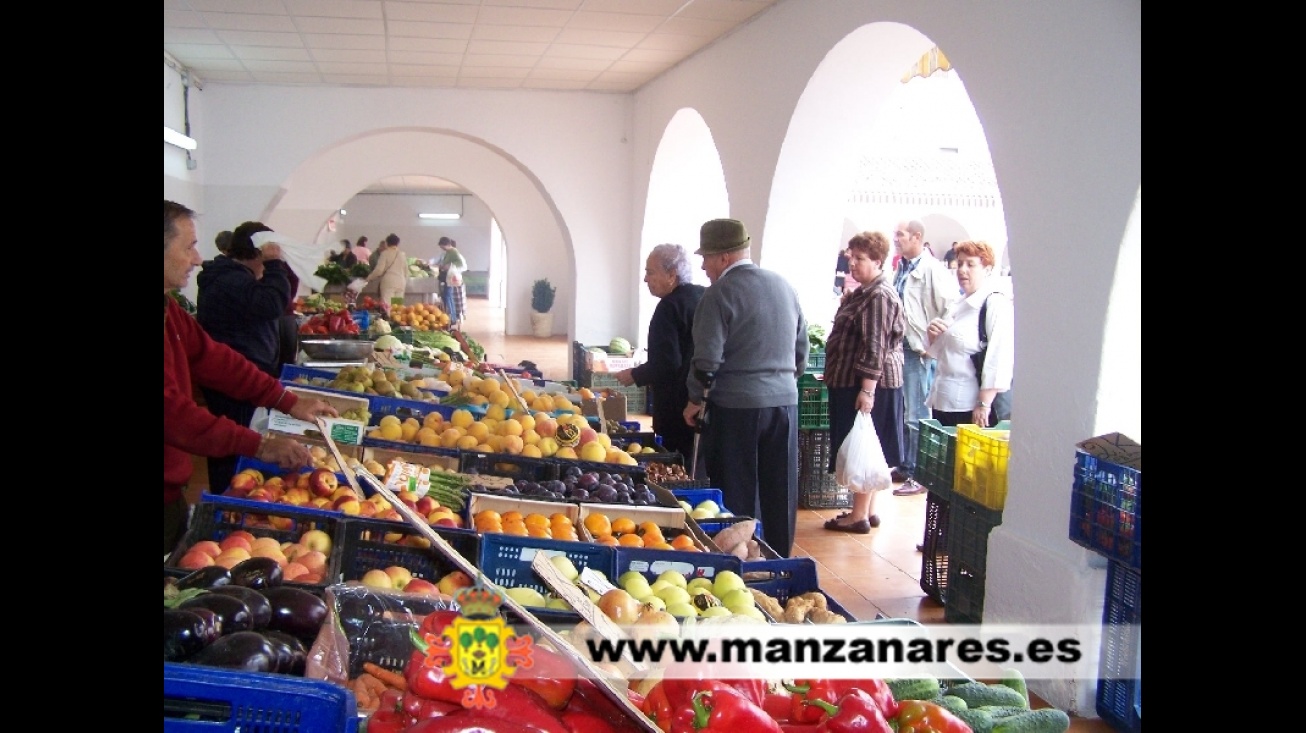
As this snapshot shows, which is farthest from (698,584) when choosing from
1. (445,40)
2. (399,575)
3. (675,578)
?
(445,40)

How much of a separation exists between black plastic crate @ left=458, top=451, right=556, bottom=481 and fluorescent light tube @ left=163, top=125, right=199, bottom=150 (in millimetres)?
5541

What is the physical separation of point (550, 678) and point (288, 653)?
1.41 feet

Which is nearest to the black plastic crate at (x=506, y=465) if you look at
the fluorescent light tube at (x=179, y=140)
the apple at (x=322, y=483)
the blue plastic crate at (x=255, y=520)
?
the apple at (x=322, y=483)

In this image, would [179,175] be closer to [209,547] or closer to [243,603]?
[209,547]

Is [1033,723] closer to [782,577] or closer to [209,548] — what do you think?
[782,577]

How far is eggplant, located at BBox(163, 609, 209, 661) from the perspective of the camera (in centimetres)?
161

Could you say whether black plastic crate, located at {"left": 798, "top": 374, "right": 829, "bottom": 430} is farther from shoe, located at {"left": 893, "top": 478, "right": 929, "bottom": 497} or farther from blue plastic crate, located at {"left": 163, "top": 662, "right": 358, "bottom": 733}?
blue plastic crate, located at {"left": 163, "top": 662, "right": 358, "bottom": 733}

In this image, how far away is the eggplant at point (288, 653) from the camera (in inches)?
65.6

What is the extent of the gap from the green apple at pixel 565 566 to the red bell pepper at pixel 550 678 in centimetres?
89

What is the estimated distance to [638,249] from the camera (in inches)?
393

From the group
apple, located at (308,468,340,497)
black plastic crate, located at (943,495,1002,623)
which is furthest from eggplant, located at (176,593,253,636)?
black plastic crate, located at (943,495,1002,623)

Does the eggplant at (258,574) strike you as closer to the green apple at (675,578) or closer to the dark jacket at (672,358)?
the green apple at (675,578)
